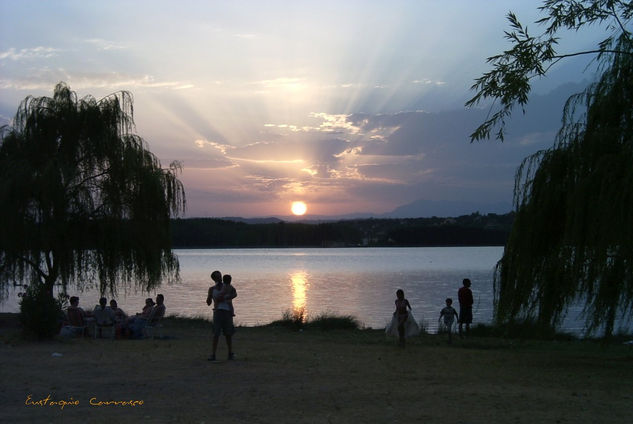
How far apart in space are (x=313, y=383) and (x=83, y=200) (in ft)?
41.3

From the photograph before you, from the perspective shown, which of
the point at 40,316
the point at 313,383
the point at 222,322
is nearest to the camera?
the point at 313,383

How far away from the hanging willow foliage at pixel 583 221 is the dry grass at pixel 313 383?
4.04 feet

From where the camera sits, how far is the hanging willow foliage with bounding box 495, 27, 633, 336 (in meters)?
10.8

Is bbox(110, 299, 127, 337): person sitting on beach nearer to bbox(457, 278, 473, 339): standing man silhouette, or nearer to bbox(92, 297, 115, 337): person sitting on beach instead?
bbox(92, 297, 115, 337): person sitting on beach

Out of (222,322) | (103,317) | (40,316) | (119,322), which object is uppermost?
(222,322)

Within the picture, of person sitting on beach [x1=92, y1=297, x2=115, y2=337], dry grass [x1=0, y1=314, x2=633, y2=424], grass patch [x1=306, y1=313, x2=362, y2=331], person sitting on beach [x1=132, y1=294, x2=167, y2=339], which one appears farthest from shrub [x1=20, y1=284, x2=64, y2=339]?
grass patch [x1=306, y1=313, x2=362, y2=331]

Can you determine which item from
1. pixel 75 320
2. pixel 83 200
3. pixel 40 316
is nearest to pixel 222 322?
pixel 40 316

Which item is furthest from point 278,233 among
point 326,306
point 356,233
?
point 326,306

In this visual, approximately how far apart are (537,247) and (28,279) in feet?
51.7

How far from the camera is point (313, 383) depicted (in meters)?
9.96

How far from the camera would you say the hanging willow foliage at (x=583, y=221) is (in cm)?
1084

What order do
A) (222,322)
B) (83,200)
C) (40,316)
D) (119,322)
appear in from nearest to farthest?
(222,322) < (40,316) < (119,322) < (83,200)

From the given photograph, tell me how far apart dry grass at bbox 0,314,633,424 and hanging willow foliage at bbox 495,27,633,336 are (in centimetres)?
123

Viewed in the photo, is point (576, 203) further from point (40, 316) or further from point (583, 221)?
point (40, 316)
